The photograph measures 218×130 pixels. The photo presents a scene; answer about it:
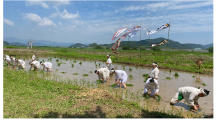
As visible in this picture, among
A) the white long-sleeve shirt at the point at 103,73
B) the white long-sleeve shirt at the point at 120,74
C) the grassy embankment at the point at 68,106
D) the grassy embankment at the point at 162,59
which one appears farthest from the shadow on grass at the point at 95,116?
the grassy embankment at the point at 162,59

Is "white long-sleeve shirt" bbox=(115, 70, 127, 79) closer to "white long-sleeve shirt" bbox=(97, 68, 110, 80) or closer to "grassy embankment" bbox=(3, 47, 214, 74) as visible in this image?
"white long-sleeve shirt" bbox=(97, 68, 110, 80)

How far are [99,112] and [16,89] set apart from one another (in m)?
4.70

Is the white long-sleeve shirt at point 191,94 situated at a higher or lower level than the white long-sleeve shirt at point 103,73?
lower

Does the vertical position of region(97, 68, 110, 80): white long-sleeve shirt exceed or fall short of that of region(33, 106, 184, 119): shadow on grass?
it exceeds it

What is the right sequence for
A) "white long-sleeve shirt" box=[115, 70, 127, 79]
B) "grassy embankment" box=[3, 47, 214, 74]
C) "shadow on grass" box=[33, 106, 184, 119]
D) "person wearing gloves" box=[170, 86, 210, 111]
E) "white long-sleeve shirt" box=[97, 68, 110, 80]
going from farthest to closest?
"grassy embankment" box=[3, 47, 214, 74]
"white long-sleeve shirt" box=[97, 68, 110, 80]
"white long-sleeve shirt" box=[115, 70, 127, 79]
"person wearing gloves" box=[170, 86, 210, 111]
"shadow on grass" box=[33, 106, 184, 119]

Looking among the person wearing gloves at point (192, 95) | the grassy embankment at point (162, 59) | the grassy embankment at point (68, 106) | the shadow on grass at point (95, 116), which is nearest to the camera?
the shadow on grass at point (95, 116)

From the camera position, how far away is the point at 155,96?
7.15 meters

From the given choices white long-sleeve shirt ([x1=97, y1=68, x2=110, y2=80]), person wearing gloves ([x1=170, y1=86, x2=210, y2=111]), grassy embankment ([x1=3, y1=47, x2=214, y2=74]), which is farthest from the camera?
grassy embankment ([x1=3, y1=47, x2=214, y2=74])

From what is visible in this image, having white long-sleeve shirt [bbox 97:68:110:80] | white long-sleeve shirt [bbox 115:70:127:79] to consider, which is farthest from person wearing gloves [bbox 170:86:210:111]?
white long-sleeve shirt [bbox 97:68:110:80]

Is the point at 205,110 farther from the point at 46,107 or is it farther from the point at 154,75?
the point at 46,107

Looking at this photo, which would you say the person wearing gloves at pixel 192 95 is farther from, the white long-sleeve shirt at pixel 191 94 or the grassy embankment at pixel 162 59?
the grassy embankment at pixel 162 59
